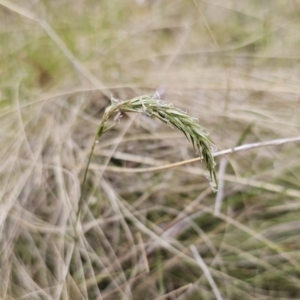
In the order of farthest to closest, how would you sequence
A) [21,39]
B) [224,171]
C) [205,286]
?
[21,39] → [224,171] → [205,286]

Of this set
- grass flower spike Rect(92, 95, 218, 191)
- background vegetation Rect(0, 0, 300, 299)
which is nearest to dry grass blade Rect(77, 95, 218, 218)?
grass flower spike Rect(92, 95, 218, 191)

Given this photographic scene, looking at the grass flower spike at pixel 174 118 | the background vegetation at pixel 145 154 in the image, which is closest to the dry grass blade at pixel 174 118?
the grass flower spike at pixel 174 118

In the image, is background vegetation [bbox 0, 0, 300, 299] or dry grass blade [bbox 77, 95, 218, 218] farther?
background vegetation [bbox 0, 0, 300, 299]

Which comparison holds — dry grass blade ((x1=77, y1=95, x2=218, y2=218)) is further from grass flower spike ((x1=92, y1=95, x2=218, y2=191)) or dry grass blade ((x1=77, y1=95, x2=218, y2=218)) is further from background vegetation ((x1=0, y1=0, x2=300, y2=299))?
background vegetation ((x1=0, y1=0, x2=300, y2=299))

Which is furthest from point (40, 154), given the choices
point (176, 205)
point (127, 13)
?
point (127, 13)

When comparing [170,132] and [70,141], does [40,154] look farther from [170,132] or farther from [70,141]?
[170,132]

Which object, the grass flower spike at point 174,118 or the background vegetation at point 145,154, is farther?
the background vegetation at point 145,154

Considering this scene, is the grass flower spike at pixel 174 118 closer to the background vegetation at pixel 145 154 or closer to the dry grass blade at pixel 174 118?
the dry grass blade at pixel 174 118

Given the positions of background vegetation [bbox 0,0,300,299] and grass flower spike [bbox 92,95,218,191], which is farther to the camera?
background vegetation [bbox 0,0,300,299]

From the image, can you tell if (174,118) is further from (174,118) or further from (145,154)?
(145,154)
